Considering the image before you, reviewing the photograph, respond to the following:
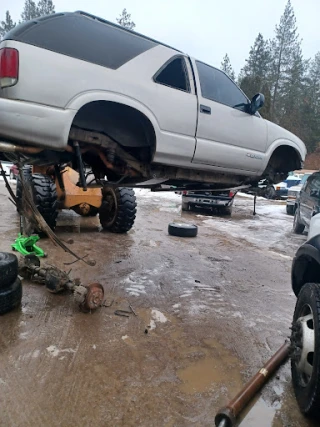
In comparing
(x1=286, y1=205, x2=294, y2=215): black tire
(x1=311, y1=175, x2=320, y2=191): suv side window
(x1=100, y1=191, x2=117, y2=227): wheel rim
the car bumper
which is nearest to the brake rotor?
(x1=100, y1=191, x2=117, y2=227): wheel rim

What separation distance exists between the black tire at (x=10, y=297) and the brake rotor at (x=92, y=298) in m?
0.64

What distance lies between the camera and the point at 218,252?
679 cm

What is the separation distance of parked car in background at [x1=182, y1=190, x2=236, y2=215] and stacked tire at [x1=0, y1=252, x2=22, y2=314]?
8.37 m

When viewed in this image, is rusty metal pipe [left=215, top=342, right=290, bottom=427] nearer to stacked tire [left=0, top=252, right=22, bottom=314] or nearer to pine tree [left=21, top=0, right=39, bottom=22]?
stacked tire [left=0, top=252, right=22, bottom=314]

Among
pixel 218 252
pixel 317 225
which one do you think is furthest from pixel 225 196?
pixel 317 225

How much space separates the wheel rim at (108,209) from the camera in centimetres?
756

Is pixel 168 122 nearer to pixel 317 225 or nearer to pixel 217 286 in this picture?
pixel 317 225

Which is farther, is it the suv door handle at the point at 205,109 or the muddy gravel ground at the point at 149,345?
the suv door handle at the point at 205,109

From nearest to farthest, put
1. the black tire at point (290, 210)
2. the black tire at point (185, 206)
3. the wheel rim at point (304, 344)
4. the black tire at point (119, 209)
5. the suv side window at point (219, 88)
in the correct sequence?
the wheel rim at point (304, 344) < the suv side window at point (219, 88) < the black tire at point (119, 209) < the black tire at point (185, 206) < the black tire at point (290, 210)

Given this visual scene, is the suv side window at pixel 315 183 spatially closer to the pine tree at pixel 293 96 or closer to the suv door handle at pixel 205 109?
the suv door handle at pixel 205 109

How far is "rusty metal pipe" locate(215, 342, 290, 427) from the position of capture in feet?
6.76

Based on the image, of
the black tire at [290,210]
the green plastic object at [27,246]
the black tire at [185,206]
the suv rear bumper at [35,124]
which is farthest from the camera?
the black tire at [290,210]

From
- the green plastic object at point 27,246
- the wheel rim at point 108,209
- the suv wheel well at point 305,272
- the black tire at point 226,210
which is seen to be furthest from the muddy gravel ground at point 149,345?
the black tire at point 226,210

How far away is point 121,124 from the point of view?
3447 millimetres
